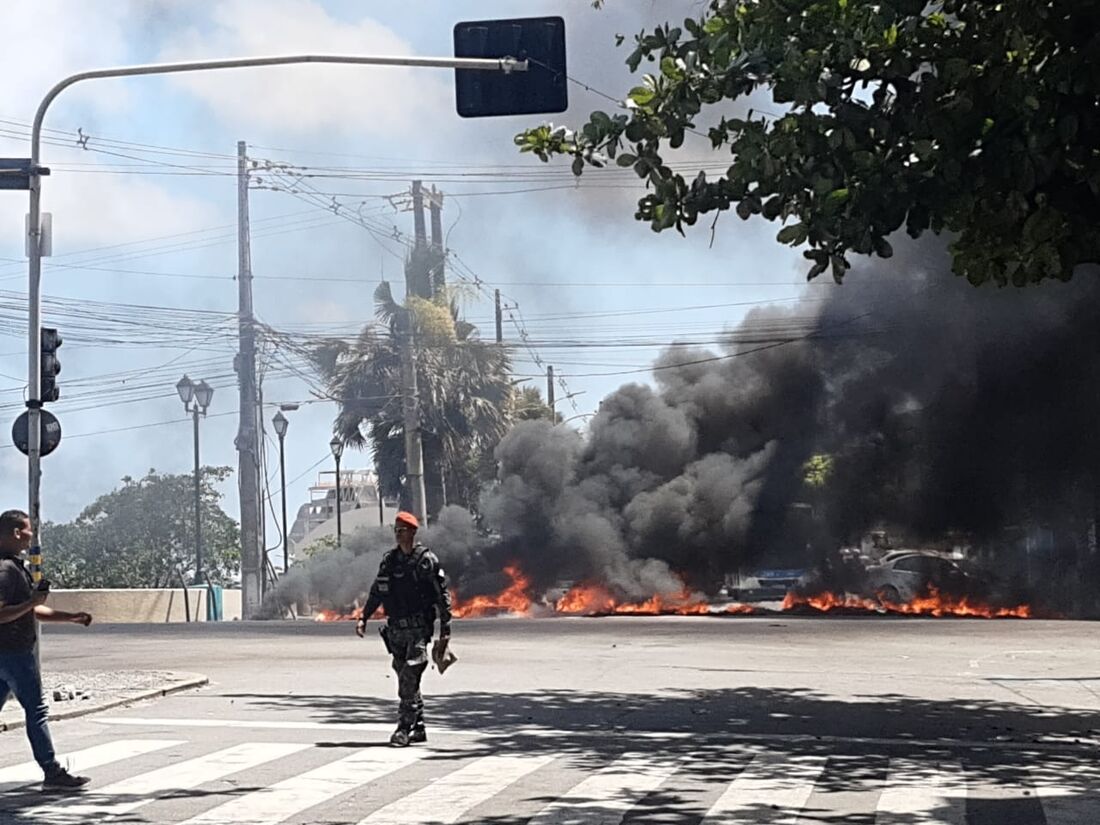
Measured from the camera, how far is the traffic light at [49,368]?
1516 centimetres

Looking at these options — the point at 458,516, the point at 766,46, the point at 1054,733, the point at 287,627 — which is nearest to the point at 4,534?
the point at 766,46

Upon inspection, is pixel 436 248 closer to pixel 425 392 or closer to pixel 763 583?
pixel 425 392

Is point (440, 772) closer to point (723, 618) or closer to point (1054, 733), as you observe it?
point (1054, 733)

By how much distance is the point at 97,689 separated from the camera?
625 inches

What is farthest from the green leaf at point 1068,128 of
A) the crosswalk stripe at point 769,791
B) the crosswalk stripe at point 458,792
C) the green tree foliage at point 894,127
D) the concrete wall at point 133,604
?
the concrete wall at point 133,604

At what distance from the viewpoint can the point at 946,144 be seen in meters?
11.1

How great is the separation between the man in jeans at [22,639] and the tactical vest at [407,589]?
265 centimetres

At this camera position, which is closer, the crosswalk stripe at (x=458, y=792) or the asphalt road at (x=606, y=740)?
the crosswalk stripe at (x=458, y=792)

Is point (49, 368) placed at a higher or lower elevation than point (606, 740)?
higher

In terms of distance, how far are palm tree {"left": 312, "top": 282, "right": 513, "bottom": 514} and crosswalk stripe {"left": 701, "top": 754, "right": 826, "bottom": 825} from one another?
38416 millimetres

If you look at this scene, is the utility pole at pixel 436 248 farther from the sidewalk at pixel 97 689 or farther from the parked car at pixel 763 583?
the sidewalk at pixel 97 689

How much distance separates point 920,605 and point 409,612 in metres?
26.2

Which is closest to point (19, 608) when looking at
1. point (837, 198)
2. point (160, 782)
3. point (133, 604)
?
point (160, 782)

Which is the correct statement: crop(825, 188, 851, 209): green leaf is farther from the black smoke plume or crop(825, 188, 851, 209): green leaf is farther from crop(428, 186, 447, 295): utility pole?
crop(428, 186, 447, 295): utility pole
